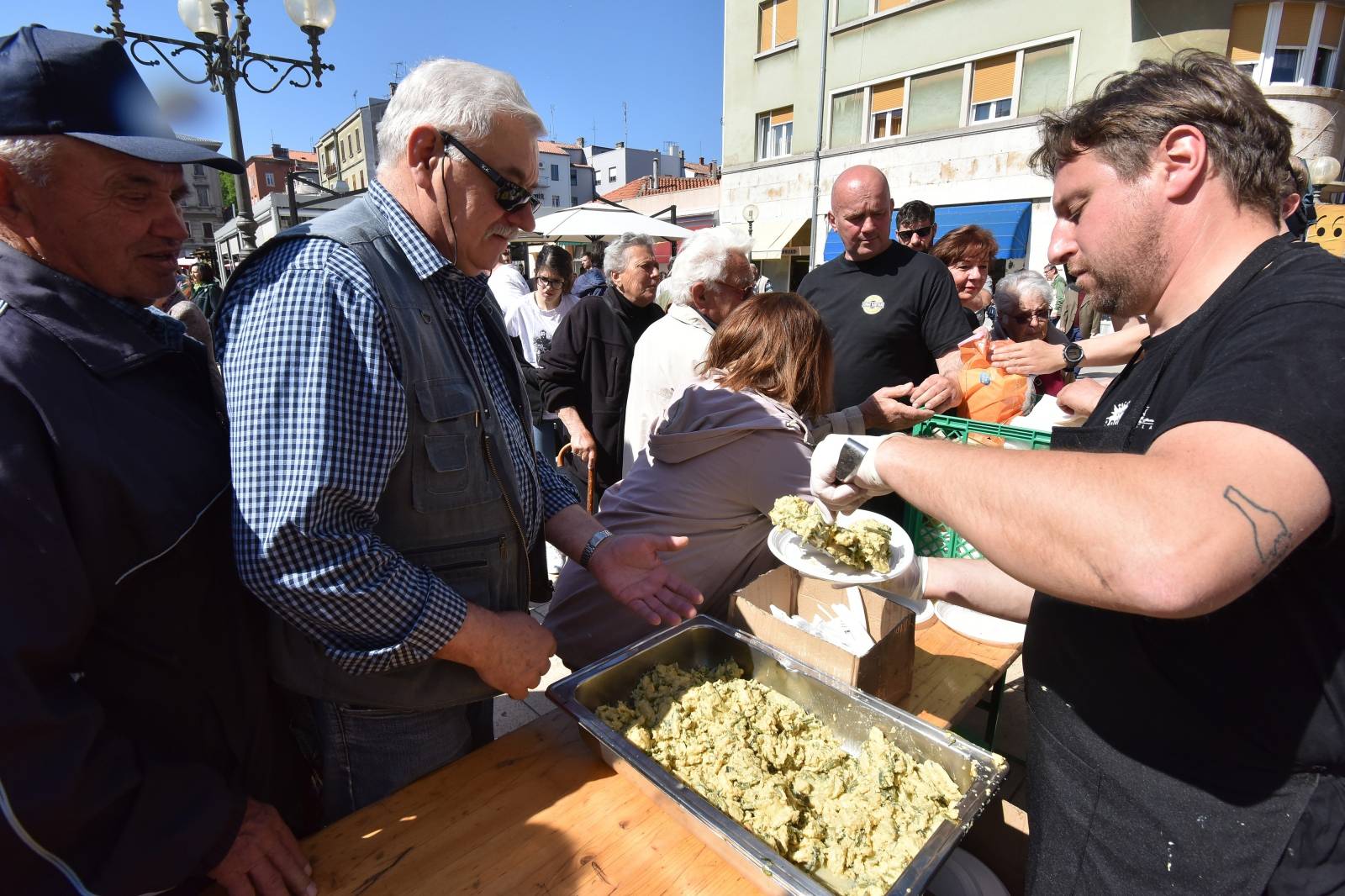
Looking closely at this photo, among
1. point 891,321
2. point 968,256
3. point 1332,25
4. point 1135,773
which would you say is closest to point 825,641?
point 1135,773

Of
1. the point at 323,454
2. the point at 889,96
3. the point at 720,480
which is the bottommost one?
the point at 720,480

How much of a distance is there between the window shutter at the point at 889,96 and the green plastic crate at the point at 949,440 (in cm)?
1589

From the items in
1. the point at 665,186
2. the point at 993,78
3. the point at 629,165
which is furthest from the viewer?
the point at 629,165

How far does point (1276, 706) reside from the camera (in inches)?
40.1

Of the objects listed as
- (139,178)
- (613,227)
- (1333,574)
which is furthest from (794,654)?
(613,227)

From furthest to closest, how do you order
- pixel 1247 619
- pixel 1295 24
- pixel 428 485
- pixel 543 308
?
pixel 1295 24, pixel 543 308, pixel 428 485, pixel 1247 619

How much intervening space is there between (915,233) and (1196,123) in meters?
3.95

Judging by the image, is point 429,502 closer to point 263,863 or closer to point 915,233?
point 263,863

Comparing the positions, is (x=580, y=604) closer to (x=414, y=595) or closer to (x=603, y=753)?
(x=603, y=753)

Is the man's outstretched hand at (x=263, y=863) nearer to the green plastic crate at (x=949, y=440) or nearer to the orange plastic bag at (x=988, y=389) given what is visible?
the green plastic crate at (x=949, y=440)

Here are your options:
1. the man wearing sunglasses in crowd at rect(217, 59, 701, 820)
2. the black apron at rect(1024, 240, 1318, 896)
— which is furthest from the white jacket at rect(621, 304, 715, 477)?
the black apron at rect(1024, 240, 1318, 896)

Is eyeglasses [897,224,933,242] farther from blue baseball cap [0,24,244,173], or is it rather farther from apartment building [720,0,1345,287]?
apartment building [720,0,1345,287]

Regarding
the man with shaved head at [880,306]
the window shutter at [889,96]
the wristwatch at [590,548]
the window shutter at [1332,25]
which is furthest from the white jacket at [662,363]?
the window shutter at [889,96]

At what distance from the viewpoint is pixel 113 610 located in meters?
1.12
